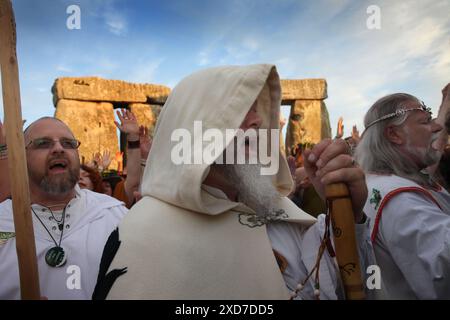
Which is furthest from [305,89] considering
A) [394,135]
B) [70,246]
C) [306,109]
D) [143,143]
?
[70,246]

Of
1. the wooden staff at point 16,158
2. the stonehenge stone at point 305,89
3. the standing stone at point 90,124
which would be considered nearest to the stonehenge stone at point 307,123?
the stonehenge stone at point 305,89

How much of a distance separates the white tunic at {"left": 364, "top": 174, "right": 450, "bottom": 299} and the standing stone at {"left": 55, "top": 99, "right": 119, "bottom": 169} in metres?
11.1

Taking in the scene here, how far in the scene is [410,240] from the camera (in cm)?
176

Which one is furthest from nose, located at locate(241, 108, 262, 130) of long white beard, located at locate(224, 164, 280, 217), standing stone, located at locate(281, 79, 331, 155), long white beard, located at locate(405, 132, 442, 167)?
standing stone, located at locate(281, 79, 331, 155)

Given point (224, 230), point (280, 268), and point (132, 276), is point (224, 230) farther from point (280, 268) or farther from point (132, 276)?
point (132, 276)

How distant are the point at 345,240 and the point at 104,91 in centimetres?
1249

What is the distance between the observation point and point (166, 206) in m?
1.49

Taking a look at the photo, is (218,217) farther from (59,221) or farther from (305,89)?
(305,89)

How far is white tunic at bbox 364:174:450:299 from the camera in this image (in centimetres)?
168

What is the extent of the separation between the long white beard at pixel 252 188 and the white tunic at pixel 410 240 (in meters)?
0.69

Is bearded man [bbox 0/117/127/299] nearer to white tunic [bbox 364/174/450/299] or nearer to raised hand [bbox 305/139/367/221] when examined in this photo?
raised hand [bbox 305/139/367/221]

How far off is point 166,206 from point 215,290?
0.42m
